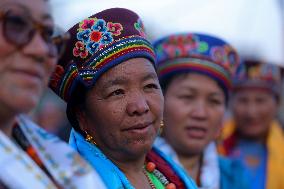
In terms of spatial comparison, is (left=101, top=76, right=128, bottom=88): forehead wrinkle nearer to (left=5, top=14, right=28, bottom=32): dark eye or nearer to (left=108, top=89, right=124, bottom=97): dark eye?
(left=108, top=89, right=124, bottom=97): dark eye

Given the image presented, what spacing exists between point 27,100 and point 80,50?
78 cm

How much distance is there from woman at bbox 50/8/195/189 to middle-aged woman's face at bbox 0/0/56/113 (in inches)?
25.3

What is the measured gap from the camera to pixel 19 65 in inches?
100

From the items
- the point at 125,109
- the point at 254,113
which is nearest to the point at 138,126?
the point at 125,109

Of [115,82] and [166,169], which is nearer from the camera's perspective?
[115,82]

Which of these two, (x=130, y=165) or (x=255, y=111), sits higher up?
(x=130, y=165)

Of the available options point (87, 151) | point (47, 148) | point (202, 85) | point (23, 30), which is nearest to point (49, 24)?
point (23, 30)

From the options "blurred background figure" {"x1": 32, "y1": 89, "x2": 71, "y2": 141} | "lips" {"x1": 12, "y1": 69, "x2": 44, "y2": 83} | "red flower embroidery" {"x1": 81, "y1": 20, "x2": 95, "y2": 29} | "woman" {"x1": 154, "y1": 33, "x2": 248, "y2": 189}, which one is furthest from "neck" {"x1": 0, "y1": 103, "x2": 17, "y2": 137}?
"blurred background figure" {"x1": 32, "y1": 89, "x2": 71, "y2": 141}

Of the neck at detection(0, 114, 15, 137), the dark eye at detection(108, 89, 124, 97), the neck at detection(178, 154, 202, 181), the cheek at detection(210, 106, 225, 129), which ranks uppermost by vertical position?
the neck at detection(0, 114, 15, 137)

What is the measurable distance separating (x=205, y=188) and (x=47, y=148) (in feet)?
6.17

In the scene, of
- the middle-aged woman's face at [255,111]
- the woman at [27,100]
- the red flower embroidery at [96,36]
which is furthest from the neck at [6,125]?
the middle-aged woman's face at [255,111]

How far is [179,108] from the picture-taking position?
4512mm

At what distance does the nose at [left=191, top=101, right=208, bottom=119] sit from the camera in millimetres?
4457

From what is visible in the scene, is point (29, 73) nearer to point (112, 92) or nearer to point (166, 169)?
point (112, 92)
